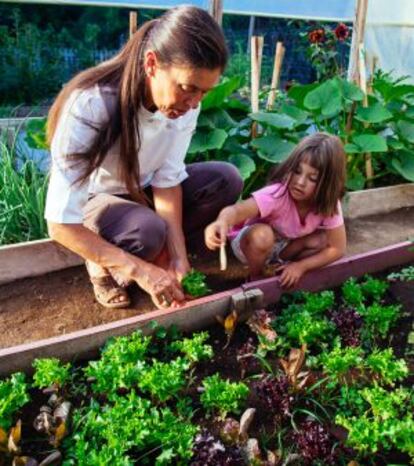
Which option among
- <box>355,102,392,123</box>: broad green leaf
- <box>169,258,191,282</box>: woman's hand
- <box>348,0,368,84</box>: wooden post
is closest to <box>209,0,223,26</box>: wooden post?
<box>355,102,392,123</box>: broad green leaf

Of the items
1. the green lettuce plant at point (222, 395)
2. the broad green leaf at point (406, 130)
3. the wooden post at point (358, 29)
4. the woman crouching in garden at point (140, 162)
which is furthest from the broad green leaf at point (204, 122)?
the green lettuce plant at point (222, 395)

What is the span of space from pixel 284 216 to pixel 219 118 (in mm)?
1053

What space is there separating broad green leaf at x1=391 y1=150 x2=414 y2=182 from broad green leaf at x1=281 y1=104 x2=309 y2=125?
72cm

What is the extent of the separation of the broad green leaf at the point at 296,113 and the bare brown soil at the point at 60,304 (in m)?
1.13

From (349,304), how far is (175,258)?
0.75m

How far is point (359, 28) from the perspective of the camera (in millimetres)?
4219

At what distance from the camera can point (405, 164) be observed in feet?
11.7

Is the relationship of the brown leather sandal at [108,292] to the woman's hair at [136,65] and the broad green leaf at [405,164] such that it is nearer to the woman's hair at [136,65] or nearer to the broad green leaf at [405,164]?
the woman's hair at [136,65]

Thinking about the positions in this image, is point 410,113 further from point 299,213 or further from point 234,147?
point 299,213

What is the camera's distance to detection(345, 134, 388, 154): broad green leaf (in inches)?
128

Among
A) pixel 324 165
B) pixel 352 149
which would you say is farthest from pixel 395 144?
pixel 324 165

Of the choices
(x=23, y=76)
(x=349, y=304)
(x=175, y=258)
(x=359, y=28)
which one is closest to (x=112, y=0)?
(x=359, y=28)

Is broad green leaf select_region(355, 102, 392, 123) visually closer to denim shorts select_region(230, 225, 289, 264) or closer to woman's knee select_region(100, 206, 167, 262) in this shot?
denim shorts select_region(230, 225, 289, 264)

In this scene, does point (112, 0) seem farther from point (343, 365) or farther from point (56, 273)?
point (343, 365)
